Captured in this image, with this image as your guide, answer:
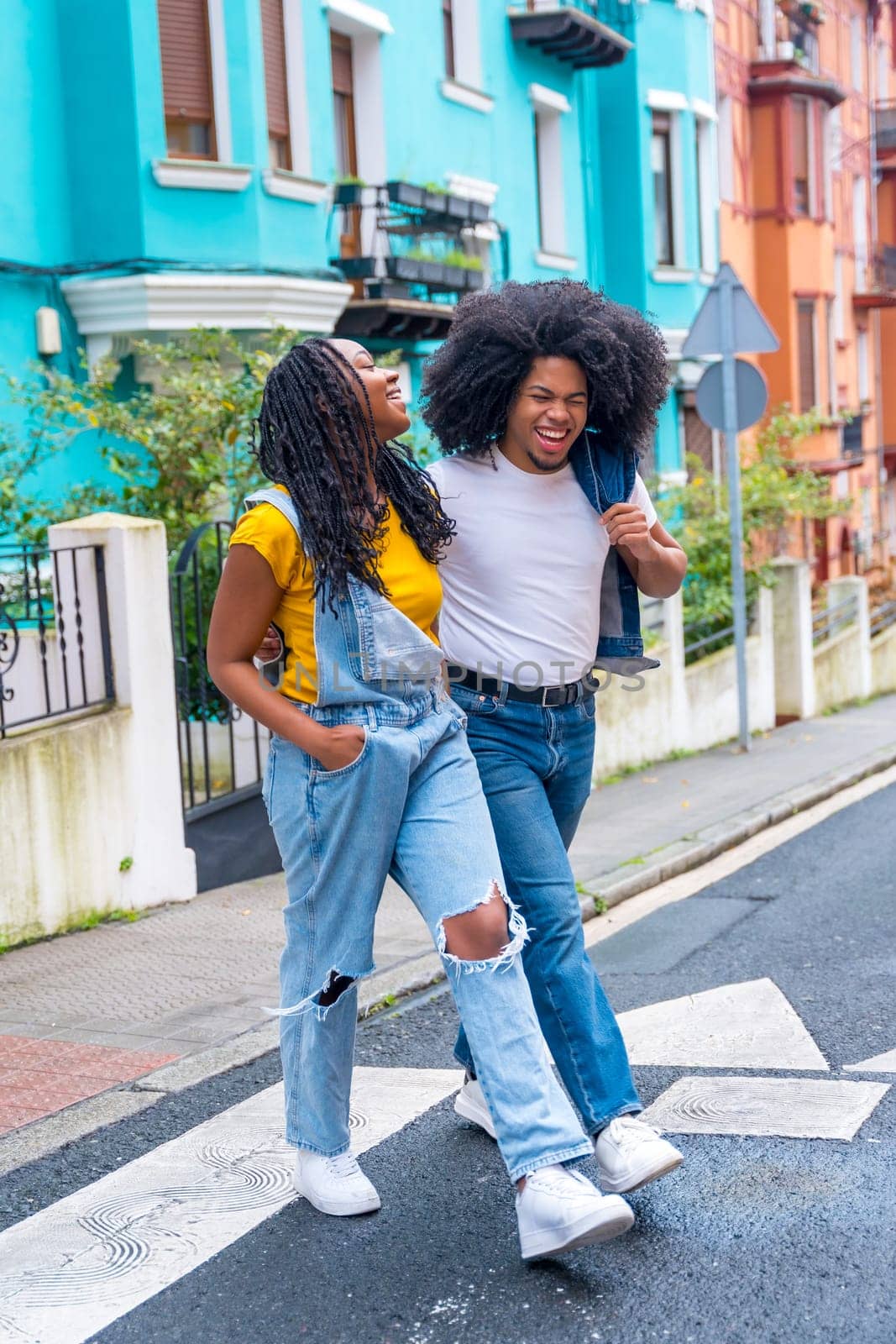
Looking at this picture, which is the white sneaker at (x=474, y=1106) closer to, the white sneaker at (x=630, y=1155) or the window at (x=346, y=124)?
the white sneaker at (x=630, y=1155)

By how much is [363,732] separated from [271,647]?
333mm

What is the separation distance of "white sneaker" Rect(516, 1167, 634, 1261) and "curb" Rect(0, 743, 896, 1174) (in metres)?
1.69

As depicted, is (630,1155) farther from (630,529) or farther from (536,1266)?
(630,529)

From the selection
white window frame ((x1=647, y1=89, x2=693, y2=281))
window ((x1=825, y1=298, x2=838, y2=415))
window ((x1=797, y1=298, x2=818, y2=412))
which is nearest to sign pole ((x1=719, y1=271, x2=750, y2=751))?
white window frame ((x1=647, y1=89, x2=693, y2=281))

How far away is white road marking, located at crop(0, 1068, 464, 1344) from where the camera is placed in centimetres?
347

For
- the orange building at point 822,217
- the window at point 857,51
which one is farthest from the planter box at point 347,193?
the window at point 857,51

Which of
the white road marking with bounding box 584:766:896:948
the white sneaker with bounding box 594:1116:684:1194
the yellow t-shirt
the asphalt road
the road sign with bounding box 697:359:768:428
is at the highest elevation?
the road sign with bounding box 697:359:768:428

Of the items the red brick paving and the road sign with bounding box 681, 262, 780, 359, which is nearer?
the red brick paving

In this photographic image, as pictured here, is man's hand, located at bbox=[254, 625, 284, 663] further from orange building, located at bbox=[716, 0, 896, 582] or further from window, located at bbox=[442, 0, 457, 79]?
orange building, located at bbox=[716, 0, 896, 582]

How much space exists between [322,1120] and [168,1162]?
0.73 metres

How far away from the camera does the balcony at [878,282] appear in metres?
32.6

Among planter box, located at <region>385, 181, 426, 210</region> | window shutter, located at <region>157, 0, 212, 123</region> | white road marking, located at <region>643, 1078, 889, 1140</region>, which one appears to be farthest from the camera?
planter box, located at <region>385, 181, 426, 210</region>

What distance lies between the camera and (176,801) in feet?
25.3

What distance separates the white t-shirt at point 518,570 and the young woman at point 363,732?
13 cm
